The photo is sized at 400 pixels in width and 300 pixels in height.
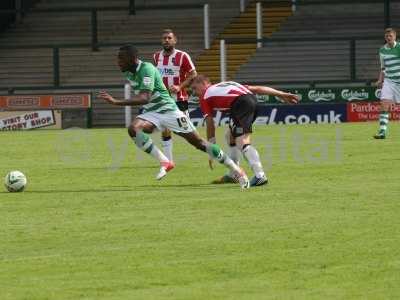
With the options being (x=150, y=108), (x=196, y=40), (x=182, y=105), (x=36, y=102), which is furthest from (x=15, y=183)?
(x=196, y=40)

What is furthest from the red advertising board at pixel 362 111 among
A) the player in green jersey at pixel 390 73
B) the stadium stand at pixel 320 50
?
the player in green jersey at pixel 390 73

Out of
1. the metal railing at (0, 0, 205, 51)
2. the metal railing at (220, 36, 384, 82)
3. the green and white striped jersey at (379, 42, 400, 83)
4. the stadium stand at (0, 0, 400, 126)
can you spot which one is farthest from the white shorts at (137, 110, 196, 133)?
the metal railing at (0, 0, 205, 51)

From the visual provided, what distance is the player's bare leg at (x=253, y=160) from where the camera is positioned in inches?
596

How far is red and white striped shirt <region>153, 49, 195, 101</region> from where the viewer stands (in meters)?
19.8

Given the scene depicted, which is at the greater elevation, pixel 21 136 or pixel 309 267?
pixel 309 267

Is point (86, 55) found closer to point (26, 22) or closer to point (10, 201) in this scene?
point (26, 22)

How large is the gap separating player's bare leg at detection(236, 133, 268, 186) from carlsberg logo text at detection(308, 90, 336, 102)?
20.2 metres

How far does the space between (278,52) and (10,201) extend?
2657cm

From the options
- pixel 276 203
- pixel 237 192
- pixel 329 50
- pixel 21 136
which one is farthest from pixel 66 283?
pixel 329 50

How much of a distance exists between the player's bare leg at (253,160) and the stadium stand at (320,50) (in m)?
22.6

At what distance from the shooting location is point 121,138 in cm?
2800

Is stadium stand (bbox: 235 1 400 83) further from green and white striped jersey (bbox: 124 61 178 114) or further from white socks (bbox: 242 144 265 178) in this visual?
white socks (bbox: 242 144 265 178)

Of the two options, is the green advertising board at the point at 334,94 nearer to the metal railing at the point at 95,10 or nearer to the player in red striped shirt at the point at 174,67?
the metal railing at the point at 95,10

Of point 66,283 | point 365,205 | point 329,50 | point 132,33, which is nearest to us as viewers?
point 66,283
